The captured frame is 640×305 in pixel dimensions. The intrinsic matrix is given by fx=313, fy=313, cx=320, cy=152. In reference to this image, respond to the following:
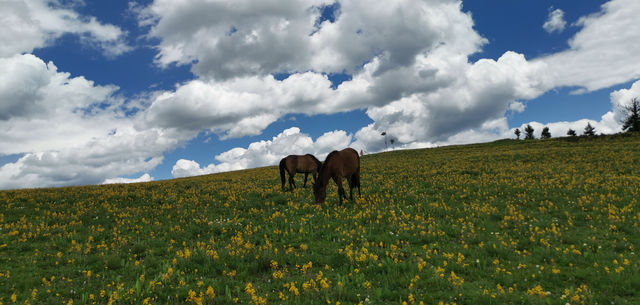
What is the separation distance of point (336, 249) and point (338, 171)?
22.6 feet

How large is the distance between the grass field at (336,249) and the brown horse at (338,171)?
30.3 inches

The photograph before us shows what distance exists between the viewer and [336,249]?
9523 millimetres

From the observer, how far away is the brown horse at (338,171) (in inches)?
617

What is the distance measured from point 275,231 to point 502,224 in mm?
8431

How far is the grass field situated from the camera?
22.1 ft

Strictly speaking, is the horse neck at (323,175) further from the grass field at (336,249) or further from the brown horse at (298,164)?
the brown horse at (298,164)

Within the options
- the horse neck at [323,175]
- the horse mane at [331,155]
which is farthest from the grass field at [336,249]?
the horse mane at [331,155]

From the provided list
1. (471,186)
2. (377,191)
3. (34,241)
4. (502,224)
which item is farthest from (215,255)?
(471,186)

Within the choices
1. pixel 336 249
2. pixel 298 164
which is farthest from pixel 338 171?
pixel 298 164

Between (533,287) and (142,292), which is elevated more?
(142,292)

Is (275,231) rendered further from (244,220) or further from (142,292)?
(142,292)

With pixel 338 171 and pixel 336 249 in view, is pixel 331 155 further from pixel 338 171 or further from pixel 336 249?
pixel 336 249

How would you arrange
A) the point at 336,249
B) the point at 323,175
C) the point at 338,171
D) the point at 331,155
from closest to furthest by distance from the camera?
the point at 336,249
the point at 323,175
the point at 338,171
the point at 331,155

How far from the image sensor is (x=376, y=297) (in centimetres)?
657
